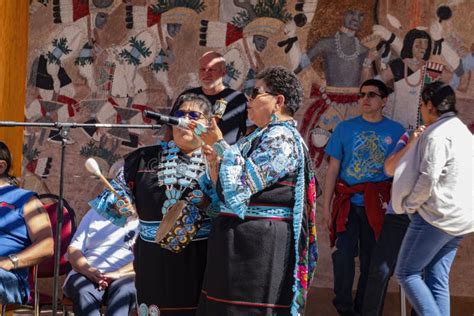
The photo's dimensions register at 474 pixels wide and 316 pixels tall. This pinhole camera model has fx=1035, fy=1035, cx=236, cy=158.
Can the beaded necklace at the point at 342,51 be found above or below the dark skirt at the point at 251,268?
above

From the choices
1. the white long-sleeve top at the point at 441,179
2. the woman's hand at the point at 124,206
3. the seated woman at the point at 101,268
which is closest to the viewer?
the woman's hand at the point at 124,206

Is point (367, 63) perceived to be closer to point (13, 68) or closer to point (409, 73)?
point (409, 73)

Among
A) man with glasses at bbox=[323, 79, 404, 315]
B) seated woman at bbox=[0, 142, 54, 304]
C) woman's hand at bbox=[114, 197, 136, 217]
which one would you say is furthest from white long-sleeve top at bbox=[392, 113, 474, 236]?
seated woman at bbox=[0, 142, 54, 304]

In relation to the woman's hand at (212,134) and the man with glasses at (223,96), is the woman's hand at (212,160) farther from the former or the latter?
the man with glasses at (223,96)

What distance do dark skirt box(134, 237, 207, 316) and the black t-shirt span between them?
136cm

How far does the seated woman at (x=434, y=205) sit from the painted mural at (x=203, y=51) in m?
1.57

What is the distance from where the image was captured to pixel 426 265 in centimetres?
597

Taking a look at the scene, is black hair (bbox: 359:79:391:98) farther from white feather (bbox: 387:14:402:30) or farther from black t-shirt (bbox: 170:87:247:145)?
black t-shirt (bbox: 170:87:247:145)

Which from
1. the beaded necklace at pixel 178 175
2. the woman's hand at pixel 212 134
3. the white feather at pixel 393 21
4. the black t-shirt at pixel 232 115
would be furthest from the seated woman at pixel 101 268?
the white feather at pixel 393 21

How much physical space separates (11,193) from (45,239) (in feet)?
1.24

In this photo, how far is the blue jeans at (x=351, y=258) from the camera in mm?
7090

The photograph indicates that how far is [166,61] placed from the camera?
8008mm

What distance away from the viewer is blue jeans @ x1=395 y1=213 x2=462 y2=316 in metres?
5.91

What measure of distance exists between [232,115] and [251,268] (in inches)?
79.7
